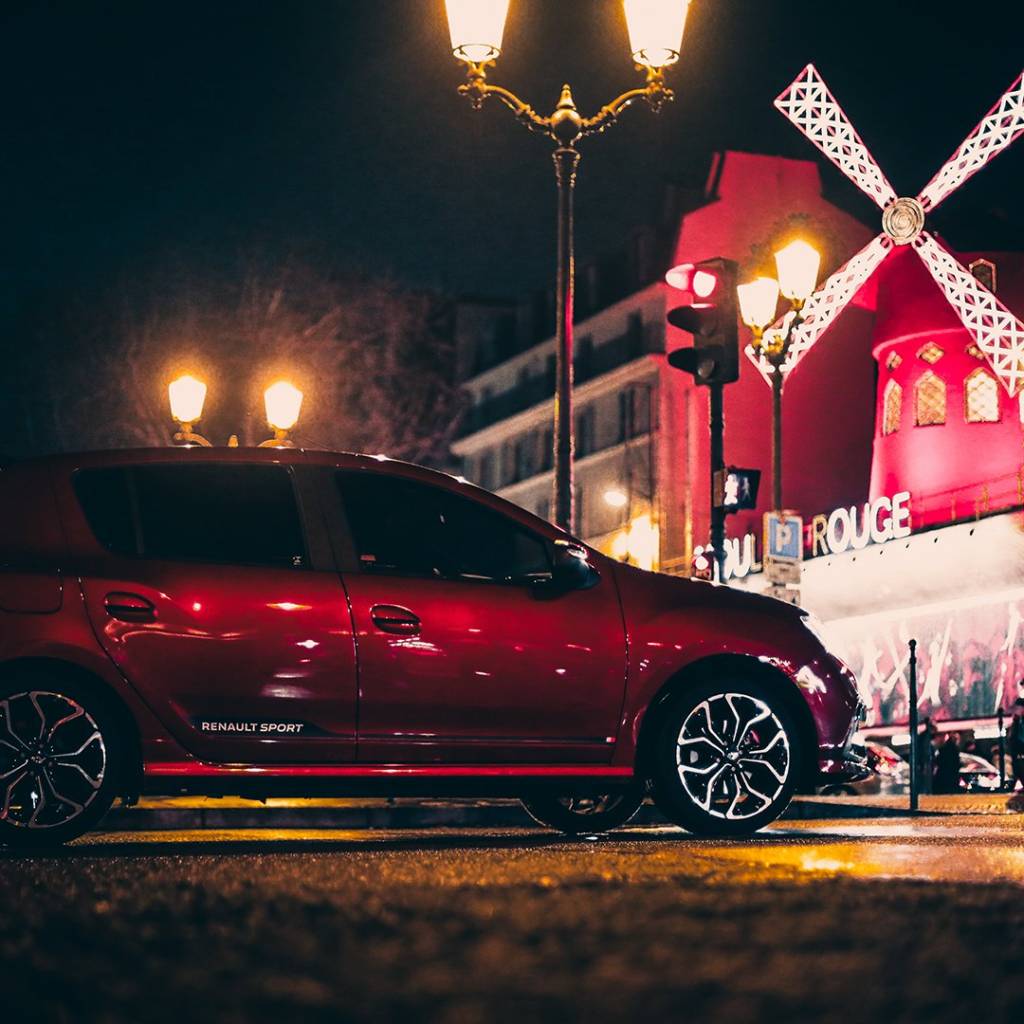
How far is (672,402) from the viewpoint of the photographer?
172 feet

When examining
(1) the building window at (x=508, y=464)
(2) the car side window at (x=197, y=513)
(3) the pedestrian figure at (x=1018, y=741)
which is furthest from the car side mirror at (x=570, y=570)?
(1) the building window at (x=508, y=464)

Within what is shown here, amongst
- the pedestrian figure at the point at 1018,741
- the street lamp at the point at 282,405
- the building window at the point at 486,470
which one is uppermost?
the building window at the point at 486,470

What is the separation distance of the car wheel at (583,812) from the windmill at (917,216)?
28832 mm

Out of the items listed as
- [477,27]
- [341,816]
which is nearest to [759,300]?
[477,27]

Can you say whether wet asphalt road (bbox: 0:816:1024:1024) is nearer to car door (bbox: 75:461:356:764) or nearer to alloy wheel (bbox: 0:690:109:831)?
alloy wheel (bbox: 0:690:109:831)

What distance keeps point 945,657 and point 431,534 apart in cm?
3153

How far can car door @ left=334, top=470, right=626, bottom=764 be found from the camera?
7.74 m

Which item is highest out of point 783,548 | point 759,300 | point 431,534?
point 759,300

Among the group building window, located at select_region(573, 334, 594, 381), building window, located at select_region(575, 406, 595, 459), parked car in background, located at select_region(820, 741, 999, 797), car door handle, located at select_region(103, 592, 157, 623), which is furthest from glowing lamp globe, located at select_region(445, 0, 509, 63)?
building window, located at select_region(575, 406, 595, 459)

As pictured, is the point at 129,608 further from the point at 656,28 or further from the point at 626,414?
the point at 626,414

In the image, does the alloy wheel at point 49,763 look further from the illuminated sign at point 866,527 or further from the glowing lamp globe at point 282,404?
the illuminated sign at point 866,527

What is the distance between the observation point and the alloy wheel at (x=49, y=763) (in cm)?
735

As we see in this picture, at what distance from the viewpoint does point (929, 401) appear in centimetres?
4100

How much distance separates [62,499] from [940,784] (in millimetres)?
22564
